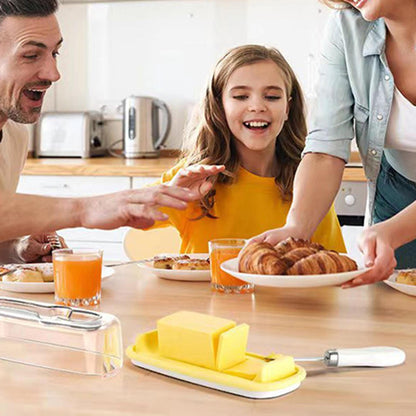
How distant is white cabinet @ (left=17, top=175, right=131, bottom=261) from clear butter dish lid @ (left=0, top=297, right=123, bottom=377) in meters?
2.39

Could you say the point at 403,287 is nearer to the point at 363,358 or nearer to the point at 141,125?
the point at 363,358

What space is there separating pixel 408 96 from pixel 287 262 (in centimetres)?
71

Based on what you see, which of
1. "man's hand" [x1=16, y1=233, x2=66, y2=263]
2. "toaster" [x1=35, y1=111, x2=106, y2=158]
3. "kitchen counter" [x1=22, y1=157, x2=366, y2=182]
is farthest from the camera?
"toaster" [x1=35, y1=111, x2=106, y2=158]

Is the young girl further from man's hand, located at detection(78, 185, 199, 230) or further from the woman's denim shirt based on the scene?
man's hand, located at detection(78, 185, 199, 230)

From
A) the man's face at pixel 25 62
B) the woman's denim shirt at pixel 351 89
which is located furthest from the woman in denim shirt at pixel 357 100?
the man's face at pixel 25 62

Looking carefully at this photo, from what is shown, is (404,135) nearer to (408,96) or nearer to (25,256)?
(408,96)

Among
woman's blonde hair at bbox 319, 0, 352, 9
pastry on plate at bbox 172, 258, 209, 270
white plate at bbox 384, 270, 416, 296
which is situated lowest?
white plate at bbox 384, 270, 416, 296

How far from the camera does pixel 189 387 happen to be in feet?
3.10

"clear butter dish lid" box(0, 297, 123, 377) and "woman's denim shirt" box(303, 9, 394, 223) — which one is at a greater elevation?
"woman's denim shirt" box(303, 9, 394, 223)

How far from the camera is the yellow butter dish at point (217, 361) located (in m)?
0.91

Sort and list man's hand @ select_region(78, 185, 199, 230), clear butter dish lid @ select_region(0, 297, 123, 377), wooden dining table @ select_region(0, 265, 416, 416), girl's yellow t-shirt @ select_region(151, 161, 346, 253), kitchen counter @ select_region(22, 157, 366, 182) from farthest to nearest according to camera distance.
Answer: kitchen counter @ select_region(22, 157, 366, 182)
girl's yellow t-shirt @ select_region(151, 161, 346, 253)
man's hand @ select_region(78, 185, 199, 230)
clear butter dish lid @ select_region(0, 297, 123, 377)
wooden dining table @ select_region(0, 265, 416, 416)

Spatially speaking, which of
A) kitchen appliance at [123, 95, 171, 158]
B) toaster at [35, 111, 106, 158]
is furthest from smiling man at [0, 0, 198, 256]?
toaster at [35, 111, 106, 158]

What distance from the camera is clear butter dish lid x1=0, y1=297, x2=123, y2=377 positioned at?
98cm

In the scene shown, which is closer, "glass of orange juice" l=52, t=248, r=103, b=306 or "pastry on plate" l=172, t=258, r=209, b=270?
"glass of orange juice" l=52, t=248, r=103, b=306
